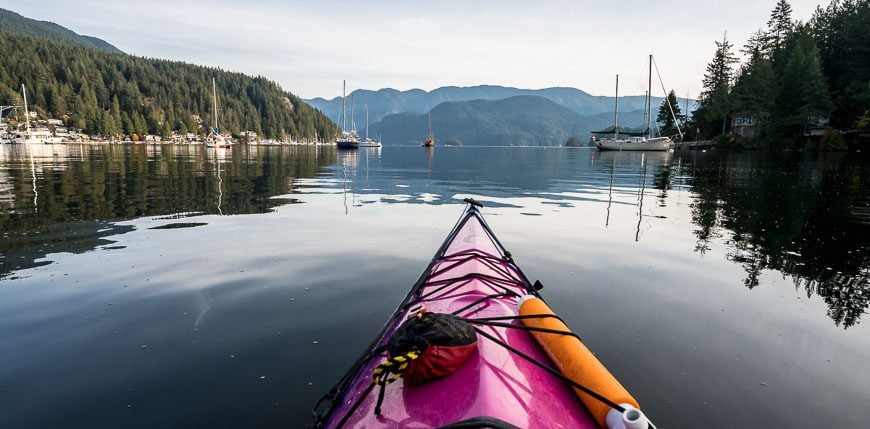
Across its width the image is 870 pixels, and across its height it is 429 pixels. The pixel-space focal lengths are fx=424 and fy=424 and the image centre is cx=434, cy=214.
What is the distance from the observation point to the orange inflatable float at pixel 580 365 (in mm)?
2492

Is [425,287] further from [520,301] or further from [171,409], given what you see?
[171,409]

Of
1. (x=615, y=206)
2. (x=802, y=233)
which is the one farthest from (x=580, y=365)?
(x=615, y=206)

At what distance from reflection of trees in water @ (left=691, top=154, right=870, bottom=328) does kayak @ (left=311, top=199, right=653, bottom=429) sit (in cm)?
586

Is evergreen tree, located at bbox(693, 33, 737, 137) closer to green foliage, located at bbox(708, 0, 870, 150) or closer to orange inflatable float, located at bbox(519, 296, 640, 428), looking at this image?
green foliage, located at bbox(708, 0, 870, 150)

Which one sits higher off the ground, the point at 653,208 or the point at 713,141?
the point at 713,141

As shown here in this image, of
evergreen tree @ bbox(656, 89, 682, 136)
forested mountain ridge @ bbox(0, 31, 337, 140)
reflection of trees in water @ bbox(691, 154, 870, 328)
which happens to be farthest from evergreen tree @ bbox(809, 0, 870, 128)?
forested mountain ridge @ bbox(0, 31, 337, 140)

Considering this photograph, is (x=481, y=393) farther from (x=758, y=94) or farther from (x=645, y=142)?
(x=758, y=94)

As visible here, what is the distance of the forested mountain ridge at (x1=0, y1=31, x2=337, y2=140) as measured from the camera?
12925 cm

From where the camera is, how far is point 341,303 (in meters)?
6.75

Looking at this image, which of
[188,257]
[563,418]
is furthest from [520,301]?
[188,257]

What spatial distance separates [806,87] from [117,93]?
18412 centimetres

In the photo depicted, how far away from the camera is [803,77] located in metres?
61.7

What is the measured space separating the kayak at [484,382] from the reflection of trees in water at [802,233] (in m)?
5.86

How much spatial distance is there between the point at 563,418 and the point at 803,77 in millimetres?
A: 82113
